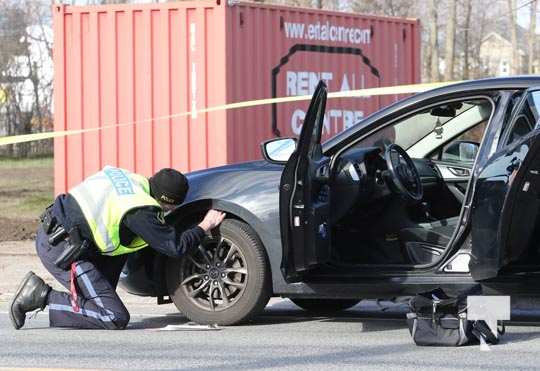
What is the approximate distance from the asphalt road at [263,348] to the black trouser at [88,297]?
0.26 ft

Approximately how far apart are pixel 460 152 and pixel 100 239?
8.80 feet

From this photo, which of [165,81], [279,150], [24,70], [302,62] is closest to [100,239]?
[279,150]

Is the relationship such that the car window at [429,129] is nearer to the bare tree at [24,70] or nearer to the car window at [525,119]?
the car window at [525,119]

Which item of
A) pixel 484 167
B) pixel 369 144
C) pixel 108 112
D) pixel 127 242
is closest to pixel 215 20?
pixel 108 112

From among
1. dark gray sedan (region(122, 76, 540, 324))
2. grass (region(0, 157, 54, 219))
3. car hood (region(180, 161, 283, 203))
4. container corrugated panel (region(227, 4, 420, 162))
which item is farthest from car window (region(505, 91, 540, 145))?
grass (region(0, 157, 54, 219))

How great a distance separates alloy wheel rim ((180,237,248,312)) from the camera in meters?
7.50

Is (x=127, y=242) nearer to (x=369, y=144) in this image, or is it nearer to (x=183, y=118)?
(x=369, y=144)

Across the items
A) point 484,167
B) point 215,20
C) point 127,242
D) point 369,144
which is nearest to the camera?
point 484,167

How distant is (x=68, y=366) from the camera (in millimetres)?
6359

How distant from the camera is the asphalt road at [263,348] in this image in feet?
20.9

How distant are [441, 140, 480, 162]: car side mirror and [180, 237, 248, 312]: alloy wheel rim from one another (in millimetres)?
1787

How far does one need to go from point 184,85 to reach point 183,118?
0.38 m

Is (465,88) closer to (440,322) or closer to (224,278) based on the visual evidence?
(440,322)

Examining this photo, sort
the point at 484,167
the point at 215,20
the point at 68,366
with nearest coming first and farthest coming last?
the point at 68,366 → the point at 484,167 → the point at 215,20
